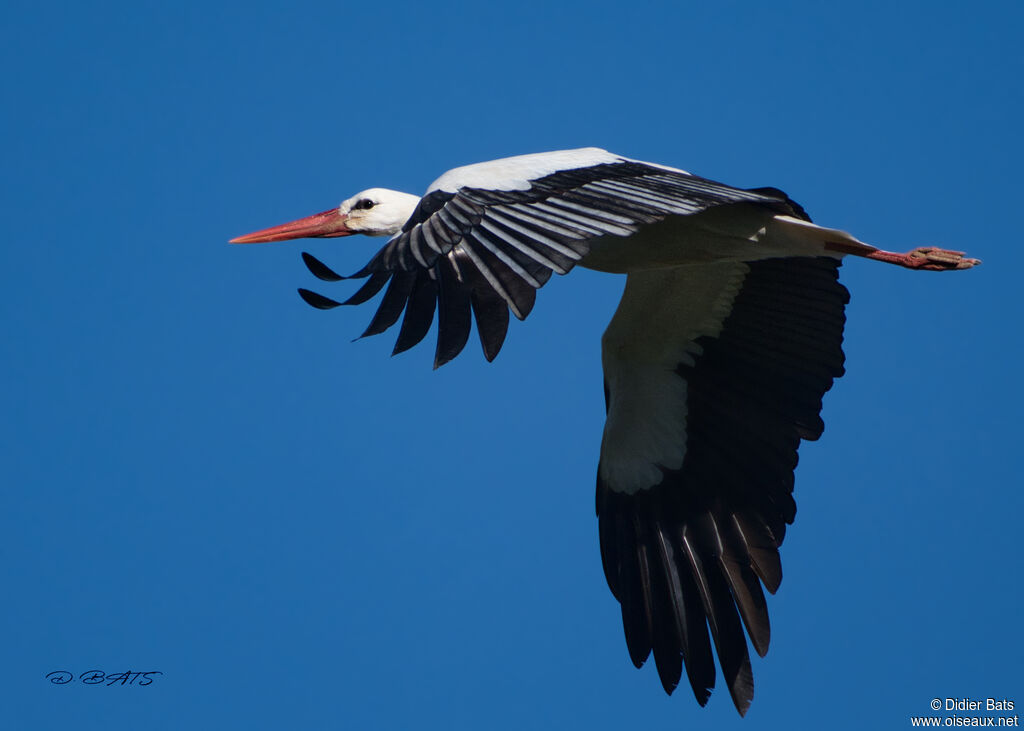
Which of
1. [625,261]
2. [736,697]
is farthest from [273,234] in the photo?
[736,697]

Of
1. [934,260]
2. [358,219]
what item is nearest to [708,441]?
[934,260]

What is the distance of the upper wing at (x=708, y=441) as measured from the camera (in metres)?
6.84

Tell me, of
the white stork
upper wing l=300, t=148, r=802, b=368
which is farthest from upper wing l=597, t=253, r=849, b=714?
upper wing l=300, t=148, r=802, b=368

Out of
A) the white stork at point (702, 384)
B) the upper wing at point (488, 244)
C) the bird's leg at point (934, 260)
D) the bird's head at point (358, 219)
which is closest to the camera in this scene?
the upper wing at point (488, 244)

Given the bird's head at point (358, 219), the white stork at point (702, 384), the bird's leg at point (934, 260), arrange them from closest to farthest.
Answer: the white stork at point (702, 384), the bird's leg at point (934, 260), the bird's head at point (358, 219)

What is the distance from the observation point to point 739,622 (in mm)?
6773

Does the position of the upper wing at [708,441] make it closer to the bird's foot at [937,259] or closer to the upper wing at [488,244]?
the bird's foot at [937,259]

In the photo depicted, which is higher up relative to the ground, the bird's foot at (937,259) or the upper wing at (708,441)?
the bird's foot at (937,259)

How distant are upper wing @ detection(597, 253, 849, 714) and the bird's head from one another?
1486 millimetres

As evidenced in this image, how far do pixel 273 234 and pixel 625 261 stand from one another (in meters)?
2.39

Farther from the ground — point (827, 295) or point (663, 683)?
point (827, 295)

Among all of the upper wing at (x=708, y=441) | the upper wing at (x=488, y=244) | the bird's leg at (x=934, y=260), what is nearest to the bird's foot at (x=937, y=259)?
the bird's leg at (x=934, y=260)

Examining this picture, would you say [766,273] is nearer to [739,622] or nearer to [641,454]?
[641,454]

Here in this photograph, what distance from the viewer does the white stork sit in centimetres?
627
